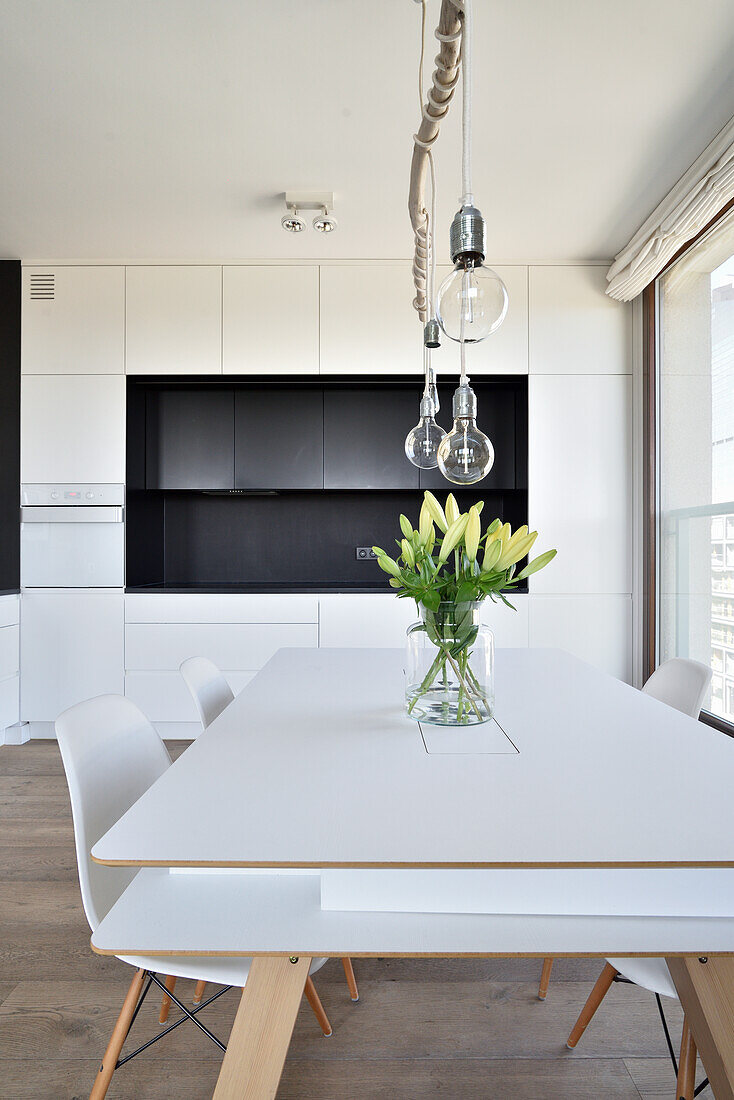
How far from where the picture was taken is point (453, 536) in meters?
1.57

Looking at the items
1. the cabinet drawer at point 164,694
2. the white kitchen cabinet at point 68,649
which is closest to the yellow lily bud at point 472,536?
the cabinet drawer at point 164,694

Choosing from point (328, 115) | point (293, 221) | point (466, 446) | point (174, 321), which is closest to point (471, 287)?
point (466, 446)

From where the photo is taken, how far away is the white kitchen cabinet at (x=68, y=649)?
13.9 feet

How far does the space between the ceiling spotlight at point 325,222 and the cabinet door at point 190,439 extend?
4.39 feet

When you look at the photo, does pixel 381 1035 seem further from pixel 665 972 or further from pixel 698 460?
pixel 698 460

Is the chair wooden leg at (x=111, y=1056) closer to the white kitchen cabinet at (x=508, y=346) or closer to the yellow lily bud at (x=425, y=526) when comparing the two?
the yellow lily bud at (x=425, y=526)

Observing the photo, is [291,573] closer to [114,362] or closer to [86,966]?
[114,362]

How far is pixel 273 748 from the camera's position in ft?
4.63

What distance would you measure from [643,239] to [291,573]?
2.89 metres

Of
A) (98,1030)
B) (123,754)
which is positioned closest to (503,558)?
(123,754)

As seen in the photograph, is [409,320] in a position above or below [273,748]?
above

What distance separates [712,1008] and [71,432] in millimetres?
4221

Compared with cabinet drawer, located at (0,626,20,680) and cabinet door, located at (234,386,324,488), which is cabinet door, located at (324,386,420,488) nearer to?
cabinet door, located at (234,386,324,488)

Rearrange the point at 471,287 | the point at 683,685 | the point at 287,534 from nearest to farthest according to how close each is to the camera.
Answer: the point at 471,287, the point at 683,685, the point at 287,534
